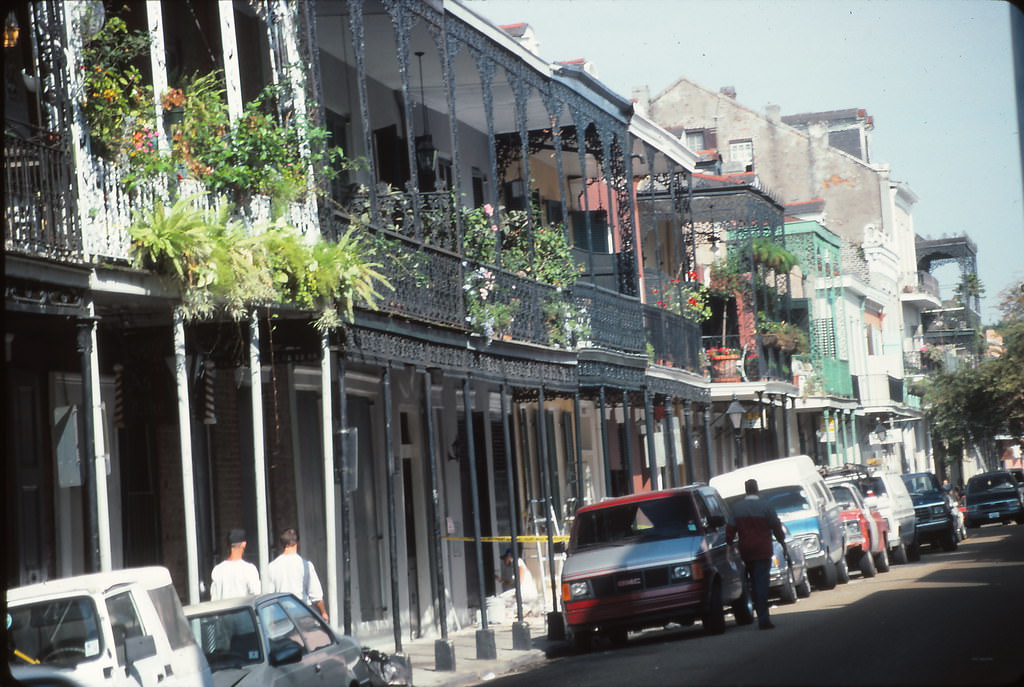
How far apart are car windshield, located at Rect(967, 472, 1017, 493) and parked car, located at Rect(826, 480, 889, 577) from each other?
21.2 m

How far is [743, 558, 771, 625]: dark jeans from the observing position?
18.0 m

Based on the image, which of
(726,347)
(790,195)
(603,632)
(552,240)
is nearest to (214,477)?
(603,632)

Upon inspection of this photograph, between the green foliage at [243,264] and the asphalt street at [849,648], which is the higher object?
the green foliage at [243,264]

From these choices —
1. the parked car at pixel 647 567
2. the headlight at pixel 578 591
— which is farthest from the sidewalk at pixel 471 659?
the headlight at pixel 578 591

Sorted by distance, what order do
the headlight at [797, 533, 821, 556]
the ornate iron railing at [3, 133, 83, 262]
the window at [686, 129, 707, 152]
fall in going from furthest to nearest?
the window at [686, 129, 707, 152]
the headlight at [797, 533, 821, 556]
the ornate iron railing at [3, 133, 83, 262]

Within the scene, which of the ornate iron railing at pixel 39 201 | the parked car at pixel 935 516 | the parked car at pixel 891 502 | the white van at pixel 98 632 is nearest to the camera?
the white van at pixel 98 632

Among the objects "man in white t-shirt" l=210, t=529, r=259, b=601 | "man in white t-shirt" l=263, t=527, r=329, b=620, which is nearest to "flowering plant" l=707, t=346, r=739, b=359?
"man in white t-shirt" l=263, t=527, r=329, b=620

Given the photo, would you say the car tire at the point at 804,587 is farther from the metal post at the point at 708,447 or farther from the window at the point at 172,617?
the window at the point at 172,617

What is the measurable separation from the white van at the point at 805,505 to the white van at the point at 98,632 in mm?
17375

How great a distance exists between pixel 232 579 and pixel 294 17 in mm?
5966

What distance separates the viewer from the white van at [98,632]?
28.9ft

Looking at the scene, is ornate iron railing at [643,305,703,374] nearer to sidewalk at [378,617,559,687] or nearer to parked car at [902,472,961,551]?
sidewalk at [378,617,559,687]

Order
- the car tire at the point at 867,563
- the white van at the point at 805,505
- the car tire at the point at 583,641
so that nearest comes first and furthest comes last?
the car tire at the point at 583,641, the white van at the point at 805,505, the car tire at the point at 867,563

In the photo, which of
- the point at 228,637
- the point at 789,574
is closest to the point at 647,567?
the point at 789,574
